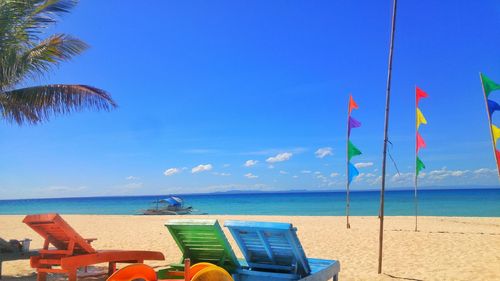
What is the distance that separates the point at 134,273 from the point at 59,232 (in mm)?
1241

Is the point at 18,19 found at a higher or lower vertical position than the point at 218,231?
higher

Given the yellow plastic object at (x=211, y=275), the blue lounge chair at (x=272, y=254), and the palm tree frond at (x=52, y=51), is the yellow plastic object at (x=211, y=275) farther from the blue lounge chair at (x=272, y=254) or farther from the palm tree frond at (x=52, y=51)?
the palm tree frond at (x=52, y=51)

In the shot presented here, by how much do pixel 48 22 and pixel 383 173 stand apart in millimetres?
6207

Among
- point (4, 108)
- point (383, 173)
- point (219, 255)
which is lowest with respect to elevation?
point (219, 255)

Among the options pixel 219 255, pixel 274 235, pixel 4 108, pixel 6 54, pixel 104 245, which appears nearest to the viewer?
pixel 274 235

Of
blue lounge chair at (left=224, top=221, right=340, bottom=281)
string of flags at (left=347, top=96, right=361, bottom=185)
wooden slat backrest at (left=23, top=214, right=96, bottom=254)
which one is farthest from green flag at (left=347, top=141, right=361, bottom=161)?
wooden slat backrest at (left=23, top=214, right=96, bottom=254)

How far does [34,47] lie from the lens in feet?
26.2

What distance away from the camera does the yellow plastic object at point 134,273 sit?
3.49 meters

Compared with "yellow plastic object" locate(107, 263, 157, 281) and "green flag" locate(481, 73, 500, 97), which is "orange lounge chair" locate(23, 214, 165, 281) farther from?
"green flag" locate(481, 73, 500, 97)

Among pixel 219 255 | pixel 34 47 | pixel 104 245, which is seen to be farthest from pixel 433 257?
pixel 34 47

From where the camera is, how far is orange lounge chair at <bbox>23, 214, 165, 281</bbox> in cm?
413

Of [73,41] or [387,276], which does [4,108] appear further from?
[387,276]

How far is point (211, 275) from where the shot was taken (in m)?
3.50

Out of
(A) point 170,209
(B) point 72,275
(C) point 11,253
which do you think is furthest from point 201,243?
(A) point 170,209
